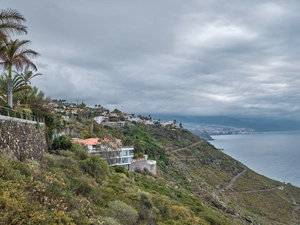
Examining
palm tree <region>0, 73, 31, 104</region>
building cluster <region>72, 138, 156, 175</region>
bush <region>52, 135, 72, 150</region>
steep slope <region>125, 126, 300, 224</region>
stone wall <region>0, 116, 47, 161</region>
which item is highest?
palm tree <region>0, 73, 31, 104</region>

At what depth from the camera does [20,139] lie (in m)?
13.9

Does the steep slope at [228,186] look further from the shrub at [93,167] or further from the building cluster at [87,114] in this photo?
the shrub at [93,167]

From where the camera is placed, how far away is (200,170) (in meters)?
79.4

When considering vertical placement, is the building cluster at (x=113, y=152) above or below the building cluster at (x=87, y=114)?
below

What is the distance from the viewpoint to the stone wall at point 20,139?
12.1 m

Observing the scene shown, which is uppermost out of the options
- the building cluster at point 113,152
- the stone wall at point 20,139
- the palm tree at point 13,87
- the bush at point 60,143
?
the palm tree at point 13,87

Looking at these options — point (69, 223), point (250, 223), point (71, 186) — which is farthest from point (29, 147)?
point (250, 223)

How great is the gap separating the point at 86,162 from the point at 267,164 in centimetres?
13846

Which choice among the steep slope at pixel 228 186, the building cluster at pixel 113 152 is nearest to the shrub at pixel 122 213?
the building cluster at pixel 113 152

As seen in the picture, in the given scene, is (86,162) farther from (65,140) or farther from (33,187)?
(33,187)

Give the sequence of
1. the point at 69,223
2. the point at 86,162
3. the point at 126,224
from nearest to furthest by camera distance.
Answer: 1. the point at 69,223
2. the point at 126,224
3. the point at 86,162

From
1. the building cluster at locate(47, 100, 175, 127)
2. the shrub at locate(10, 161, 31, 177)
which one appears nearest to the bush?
the shrub at locate(10, 161, 31, 177)

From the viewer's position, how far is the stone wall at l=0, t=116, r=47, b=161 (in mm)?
12064

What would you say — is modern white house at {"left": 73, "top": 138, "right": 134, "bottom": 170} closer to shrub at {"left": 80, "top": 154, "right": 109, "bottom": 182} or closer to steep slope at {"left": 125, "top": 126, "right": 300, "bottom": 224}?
steep slope at {"left": 125, "top": 126, "right": 300, "bottom": 224}
